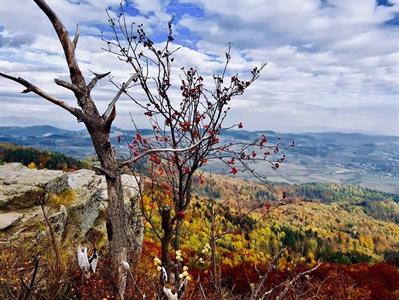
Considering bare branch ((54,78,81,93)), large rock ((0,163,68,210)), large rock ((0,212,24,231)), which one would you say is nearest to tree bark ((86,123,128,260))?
bare branch ((54,78,81,93))

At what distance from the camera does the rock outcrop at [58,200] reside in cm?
926

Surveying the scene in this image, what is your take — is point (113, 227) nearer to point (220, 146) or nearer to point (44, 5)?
point (44, 5)

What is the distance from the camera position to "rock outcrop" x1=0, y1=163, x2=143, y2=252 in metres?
9.26

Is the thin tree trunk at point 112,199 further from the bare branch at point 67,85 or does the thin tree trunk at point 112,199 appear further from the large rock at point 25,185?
the large rock at point 25,185

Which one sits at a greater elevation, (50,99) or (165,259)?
(50,99)

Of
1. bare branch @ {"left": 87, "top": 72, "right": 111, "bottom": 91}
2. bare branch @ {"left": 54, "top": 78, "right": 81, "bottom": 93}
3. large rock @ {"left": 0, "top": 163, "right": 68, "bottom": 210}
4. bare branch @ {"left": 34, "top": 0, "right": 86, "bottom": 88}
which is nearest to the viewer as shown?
bare branch @ {"left": 54, "top": 78, "right": 81, "bottom": 93}

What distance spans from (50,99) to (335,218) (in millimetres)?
145894

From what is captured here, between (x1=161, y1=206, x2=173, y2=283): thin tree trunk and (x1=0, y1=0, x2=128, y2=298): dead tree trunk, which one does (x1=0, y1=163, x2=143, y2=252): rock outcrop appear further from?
(x1=0, y1=0, x2=128, y2=298): dead tree trunk

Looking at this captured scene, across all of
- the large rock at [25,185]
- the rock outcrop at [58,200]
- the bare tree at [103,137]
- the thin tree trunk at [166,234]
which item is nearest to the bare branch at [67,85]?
the bare tree at [103,137]

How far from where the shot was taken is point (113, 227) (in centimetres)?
440


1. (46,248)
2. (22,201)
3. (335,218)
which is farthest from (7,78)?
(335,218)

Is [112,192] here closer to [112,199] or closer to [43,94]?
[112,199]

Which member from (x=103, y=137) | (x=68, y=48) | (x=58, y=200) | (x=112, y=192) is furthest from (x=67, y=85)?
(x=58, y=200)

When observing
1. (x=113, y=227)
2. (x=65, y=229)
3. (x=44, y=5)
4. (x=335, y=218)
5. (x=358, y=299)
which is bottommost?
(x=335, y=218)
